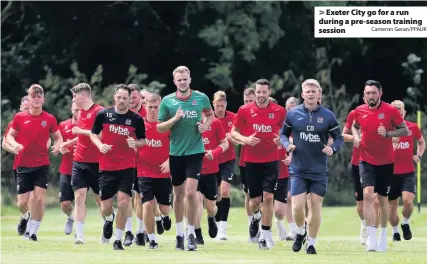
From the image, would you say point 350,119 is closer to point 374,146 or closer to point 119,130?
point 374,146

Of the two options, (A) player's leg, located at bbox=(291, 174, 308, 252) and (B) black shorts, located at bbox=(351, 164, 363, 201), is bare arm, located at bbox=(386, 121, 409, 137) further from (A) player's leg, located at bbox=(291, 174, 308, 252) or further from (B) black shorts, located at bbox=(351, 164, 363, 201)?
(B) black shorts, located at bbox=(351, 164, 363, 201)

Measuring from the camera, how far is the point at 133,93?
71.8 ft

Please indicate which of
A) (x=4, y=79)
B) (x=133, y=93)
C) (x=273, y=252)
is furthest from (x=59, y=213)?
(x=273, y=252)

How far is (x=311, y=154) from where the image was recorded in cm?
1923

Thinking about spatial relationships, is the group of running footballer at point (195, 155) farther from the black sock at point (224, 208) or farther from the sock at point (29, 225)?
the black sock at point (224, 208)

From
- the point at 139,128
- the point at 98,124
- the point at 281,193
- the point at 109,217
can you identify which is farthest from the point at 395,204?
the point at 98,124

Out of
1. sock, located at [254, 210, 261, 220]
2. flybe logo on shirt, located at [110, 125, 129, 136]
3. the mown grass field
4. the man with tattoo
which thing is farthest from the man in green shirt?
the man with tattoo

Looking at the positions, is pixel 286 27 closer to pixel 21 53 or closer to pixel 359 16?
pixel 359 16

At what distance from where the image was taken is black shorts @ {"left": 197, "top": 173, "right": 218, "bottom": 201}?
23.2 metres

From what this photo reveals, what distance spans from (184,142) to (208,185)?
142 inches

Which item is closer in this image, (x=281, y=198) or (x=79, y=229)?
(x=79, y=229)

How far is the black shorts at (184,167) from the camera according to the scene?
19703 millimetres

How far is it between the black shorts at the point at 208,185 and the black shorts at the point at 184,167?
3334 mm

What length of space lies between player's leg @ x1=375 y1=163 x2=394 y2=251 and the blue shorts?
1653 millimetres
